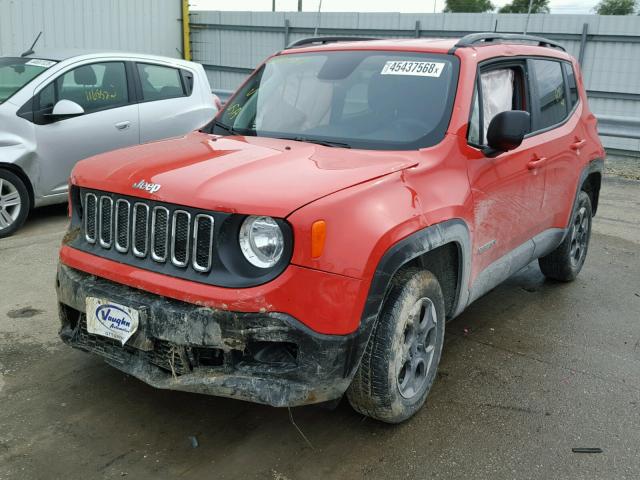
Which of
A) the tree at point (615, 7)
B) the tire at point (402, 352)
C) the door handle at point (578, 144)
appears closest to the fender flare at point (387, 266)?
the tire at point (402, 352)

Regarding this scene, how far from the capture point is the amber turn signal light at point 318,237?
2695 mm

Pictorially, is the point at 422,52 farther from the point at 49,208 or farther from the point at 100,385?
the point at 49,208

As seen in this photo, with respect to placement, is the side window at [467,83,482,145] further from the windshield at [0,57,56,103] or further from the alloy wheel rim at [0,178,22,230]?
the windshield at [0,57,56,103]

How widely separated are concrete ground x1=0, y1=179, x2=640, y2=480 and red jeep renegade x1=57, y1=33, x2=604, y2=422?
0.83ft

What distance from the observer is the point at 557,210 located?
491 cm

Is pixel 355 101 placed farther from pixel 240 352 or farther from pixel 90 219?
pixel 240 352

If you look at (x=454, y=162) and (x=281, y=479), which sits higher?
(x=454, y=162)

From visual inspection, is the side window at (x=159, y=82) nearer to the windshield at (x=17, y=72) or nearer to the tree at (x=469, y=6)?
the windshield at (x=17, y=72)

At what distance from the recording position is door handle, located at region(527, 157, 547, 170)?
4301 mm

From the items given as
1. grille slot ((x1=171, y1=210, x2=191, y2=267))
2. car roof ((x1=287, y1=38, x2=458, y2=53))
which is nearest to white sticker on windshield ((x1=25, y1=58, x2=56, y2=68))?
car roof ((x1=287, y1=38, x2=458, y2=53))

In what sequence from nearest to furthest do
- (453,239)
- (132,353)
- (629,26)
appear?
Result: (132,353) < (453,239) < (629,26)

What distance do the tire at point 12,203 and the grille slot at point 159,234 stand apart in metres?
4.02

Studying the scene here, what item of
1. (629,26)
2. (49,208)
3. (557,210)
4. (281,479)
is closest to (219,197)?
(281,479)

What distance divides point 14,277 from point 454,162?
3598 millimetres
